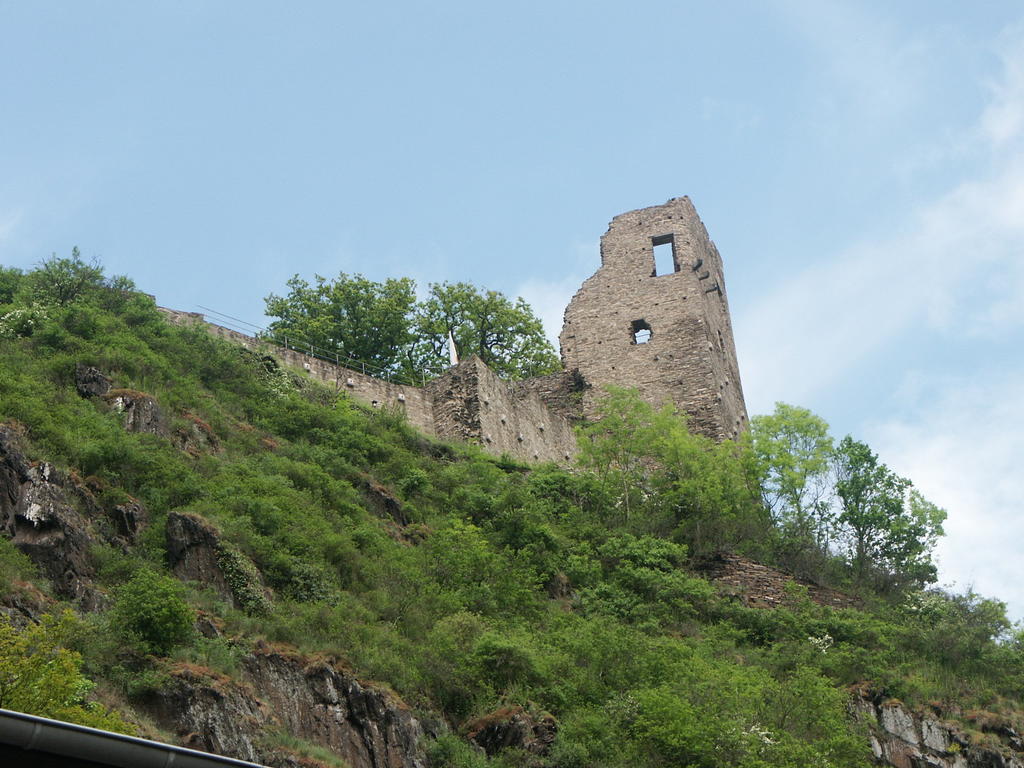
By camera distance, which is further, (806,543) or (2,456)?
(806,543)

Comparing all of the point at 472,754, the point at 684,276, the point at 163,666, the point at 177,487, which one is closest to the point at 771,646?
the point at 472,754

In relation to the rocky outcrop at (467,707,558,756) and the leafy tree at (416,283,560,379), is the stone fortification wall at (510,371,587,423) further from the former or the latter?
the rocky outcrop at (467,707,558,756)

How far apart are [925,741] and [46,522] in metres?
14.2

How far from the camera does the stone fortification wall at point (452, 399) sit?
1278 inches

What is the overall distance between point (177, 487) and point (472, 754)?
662 cm

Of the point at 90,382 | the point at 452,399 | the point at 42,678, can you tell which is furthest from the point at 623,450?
the point at 42,678

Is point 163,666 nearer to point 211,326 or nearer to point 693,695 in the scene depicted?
point 693,695

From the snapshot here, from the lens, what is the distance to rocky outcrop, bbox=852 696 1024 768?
21734 millimetres

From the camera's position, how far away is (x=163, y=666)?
15.3 meters

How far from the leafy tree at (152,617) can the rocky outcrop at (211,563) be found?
2.05 metres

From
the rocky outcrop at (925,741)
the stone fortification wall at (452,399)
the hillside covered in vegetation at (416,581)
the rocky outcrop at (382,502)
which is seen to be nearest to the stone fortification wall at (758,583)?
the hillside covered in vegetation at (416,581)

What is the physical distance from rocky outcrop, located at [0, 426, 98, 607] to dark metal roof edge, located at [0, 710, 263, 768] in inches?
384

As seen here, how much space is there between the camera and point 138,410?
23.3 metres

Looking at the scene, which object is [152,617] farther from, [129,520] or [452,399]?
[452,399]
